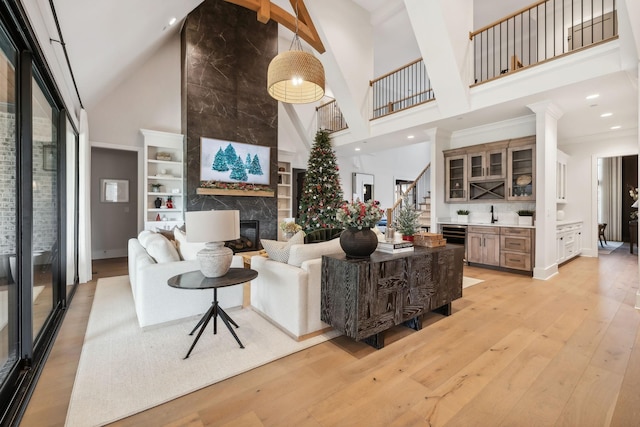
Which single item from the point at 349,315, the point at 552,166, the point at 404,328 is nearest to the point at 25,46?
the point at 349,315

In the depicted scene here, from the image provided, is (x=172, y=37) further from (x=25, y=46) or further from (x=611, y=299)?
(x=611, y=299)

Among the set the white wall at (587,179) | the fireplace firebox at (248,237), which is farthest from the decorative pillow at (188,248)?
the white wall at (587,179)

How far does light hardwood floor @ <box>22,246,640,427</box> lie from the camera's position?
1.57 m

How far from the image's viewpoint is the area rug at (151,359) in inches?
65.9

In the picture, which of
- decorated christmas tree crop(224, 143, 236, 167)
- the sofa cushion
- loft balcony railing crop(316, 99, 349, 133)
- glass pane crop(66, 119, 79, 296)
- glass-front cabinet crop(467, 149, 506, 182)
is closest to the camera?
the sofa cushion

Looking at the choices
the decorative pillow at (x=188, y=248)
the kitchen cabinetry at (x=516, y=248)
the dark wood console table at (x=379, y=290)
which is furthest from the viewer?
the kitchen cabinetry at (x=516, y=248)

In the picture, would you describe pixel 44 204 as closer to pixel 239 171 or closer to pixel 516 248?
pixel 239 171

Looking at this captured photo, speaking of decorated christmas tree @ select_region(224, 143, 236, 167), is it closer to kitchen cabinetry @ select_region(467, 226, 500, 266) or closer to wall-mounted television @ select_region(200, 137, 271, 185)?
wall-mounted television @ select_region(200, 137, 271, 185)

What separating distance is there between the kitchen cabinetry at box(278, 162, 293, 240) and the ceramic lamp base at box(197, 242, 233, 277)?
5.26 metres

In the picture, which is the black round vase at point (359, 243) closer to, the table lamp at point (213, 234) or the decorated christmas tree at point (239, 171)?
the table lamp at point (213, 234)

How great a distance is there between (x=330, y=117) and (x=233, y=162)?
3.15m

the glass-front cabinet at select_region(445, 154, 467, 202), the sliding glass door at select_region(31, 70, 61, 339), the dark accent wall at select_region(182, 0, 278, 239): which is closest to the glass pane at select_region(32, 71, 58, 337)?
the sliding glass door at select_region(31, 70, 61, 339)

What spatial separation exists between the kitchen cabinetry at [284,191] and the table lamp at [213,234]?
5.28 m

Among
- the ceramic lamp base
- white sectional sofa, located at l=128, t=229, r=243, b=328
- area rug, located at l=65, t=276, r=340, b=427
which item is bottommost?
area rug, located at l=65, t=276, r=340, b=427
